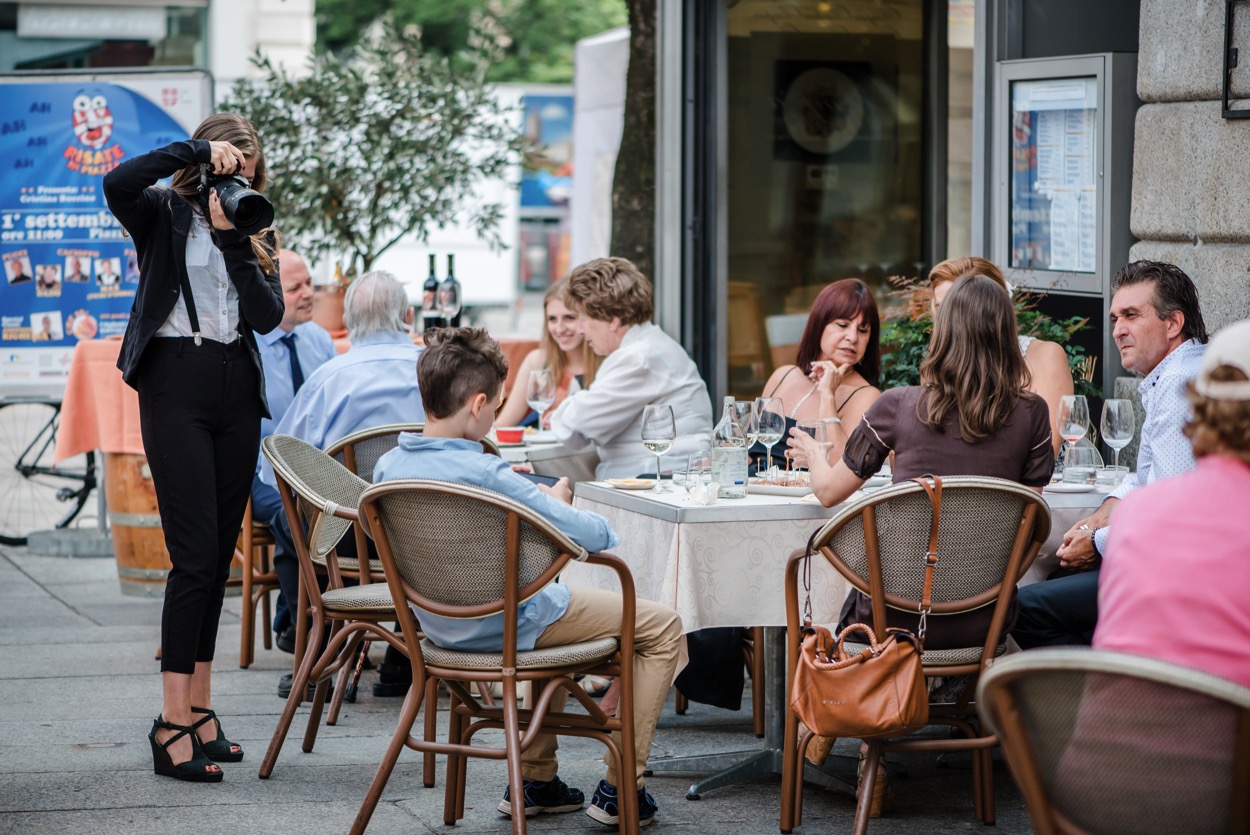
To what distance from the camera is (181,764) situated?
445cm

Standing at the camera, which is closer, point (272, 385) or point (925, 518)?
point (925, 518)

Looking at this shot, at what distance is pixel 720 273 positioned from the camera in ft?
28.1

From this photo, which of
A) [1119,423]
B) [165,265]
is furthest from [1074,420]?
[165,265]

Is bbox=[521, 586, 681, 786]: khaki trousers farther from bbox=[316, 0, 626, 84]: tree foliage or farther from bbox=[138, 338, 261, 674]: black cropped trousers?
bbox=[316, 0, 626, 84]: tree foliage

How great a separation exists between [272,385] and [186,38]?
464 inches

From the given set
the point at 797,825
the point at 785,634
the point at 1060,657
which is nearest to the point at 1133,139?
the point at 785,634

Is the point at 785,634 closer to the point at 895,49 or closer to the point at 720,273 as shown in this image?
the point at 720,273

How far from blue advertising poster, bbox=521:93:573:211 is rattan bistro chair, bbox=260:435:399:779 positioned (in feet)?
49.6

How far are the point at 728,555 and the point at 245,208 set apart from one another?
160 cm

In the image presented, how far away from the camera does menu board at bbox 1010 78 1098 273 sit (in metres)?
5.95

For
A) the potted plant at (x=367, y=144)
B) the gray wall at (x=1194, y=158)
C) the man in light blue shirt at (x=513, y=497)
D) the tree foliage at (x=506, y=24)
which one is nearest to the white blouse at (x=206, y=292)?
the man in light blue shirt at (x=513, y=497)

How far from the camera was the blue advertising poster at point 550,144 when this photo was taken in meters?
21.8

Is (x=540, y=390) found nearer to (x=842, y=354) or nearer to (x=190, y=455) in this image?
(x=842, y=354)

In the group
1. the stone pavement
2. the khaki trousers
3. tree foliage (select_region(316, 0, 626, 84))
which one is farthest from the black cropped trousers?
tree foliage (select_region(316, 0, 626, 84))
